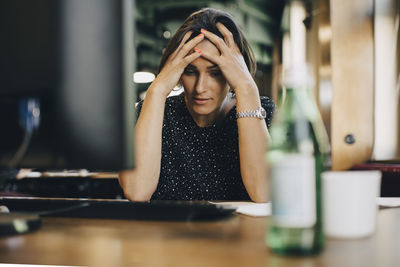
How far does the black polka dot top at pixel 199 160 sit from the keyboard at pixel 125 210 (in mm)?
625

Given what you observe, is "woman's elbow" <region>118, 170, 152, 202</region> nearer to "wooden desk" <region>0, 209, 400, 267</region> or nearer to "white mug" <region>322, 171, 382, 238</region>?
"wooden desk" <region>0, 209, 400, 267</region>

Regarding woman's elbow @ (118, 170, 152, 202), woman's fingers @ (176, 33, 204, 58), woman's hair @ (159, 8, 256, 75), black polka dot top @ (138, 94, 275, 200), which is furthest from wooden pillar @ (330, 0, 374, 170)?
woman's elbow @ (118, 170, 152, 202)

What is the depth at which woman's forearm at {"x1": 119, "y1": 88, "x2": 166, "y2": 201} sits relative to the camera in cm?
121

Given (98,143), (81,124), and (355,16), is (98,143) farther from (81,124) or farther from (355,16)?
(355,16)

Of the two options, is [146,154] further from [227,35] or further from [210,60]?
[227,35]

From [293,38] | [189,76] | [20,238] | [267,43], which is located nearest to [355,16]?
[189,76]

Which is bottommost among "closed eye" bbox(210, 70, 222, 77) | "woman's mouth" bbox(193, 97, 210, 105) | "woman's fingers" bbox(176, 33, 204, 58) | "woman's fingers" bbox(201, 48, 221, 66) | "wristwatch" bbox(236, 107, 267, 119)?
"wristwatch" bbox(236, 107, 267, 119)

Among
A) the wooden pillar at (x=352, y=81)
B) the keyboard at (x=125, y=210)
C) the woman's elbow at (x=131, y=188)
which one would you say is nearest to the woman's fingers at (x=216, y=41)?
the woman's elbow at (x=131, y=188)

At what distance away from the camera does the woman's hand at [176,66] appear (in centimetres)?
124

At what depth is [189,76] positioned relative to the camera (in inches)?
51.9

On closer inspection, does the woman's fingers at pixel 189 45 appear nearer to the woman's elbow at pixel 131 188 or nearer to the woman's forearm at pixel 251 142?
the woman's forearm at pixel 251 142

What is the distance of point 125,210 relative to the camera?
74cm

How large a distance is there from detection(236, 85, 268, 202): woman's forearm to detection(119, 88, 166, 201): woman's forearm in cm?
28

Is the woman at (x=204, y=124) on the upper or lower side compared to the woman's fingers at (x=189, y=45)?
lower
